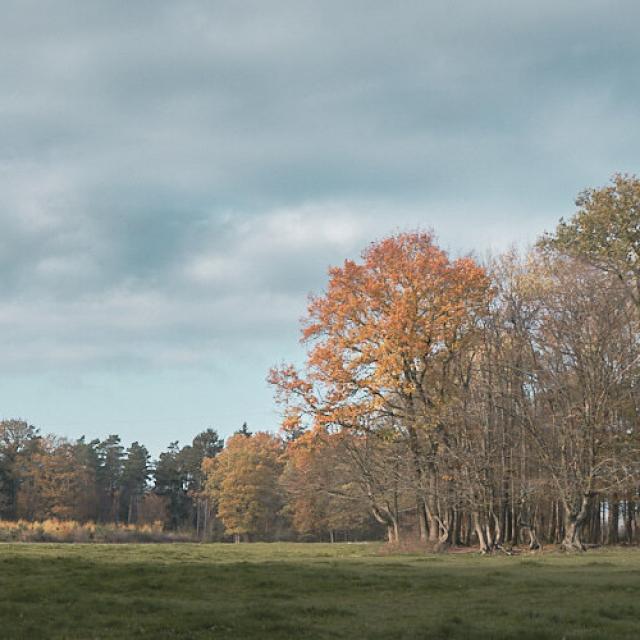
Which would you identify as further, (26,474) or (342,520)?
(26,474)

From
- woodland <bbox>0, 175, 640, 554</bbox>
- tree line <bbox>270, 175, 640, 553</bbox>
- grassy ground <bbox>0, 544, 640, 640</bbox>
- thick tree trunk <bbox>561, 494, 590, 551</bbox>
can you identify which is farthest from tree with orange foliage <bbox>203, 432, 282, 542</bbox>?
grassy ground <bbox>0, 544, 640, 640</bbox>

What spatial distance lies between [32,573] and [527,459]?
27.8 meters

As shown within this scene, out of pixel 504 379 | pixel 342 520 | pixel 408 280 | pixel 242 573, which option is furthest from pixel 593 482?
pixel 342 520

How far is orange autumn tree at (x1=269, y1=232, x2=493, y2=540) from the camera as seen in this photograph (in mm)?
42156

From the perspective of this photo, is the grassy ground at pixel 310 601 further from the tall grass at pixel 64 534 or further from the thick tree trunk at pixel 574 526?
the tall grass at pixel 64 534

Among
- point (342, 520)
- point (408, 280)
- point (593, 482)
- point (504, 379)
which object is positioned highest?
point (408, 280)

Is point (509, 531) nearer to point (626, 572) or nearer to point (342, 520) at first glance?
point (626, 572)

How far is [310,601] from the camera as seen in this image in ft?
58.7

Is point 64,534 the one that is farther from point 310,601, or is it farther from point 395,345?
point 310,601

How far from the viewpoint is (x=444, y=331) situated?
140 ft

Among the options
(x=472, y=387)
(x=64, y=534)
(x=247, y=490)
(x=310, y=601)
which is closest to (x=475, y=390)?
(x=472, y=387)

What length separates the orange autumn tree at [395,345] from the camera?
4216 centimetres

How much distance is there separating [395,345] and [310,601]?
24.7m

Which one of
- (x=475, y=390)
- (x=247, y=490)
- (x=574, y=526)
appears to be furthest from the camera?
(x=247, y=490)
